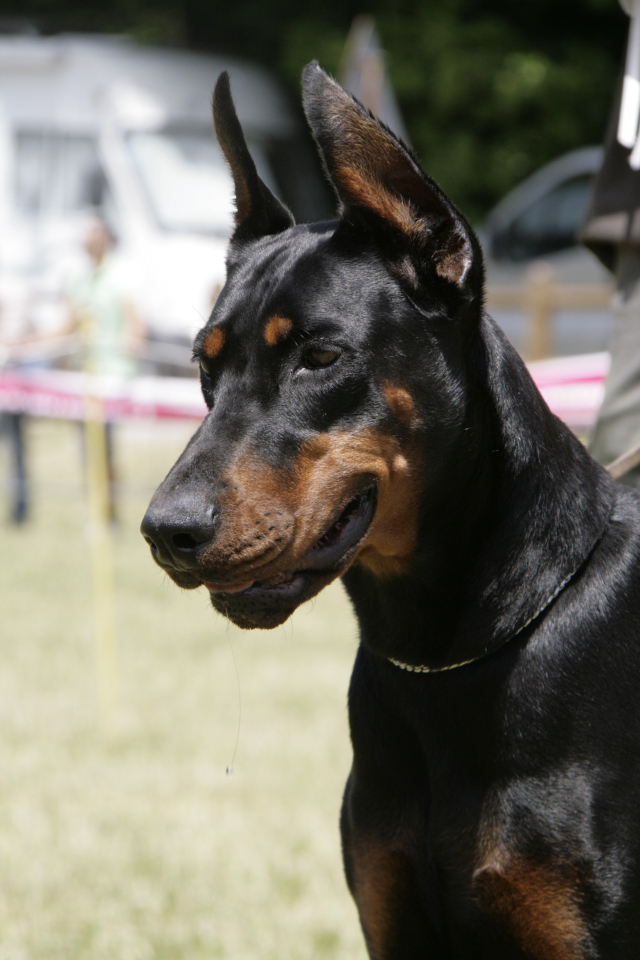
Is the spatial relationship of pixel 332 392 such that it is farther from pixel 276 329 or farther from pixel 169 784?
pixel 169 784

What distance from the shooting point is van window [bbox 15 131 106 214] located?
12.5 meters

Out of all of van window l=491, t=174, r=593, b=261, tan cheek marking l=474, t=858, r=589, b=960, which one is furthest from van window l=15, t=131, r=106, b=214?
tan cheek marking l=474, t=858, r=589, b=960

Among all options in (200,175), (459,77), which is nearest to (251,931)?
(200,175)

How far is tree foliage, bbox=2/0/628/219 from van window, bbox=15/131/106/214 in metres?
4.08

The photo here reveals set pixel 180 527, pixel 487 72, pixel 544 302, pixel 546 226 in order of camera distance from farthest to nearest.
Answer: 1. pixel 487 72
2. pixel 546 226
3. pixel 544 302
4. pixel 180 527

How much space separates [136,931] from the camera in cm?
321

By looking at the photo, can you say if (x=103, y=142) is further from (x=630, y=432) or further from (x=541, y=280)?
(x=630, y=432)

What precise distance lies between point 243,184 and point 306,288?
0.50m

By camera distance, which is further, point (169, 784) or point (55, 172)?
point (55, 172)

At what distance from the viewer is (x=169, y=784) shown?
14.2 ft

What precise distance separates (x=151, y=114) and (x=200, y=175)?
86cm

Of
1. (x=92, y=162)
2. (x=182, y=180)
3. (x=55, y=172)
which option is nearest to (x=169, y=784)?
(x=182, y=180)

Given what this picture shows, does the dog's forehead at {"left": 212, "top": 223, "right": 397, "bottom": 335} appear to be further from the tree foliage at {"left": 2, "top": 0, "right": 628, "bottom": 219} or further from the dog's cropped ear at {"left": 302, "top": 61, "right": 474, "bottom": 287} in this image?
the tree foliage at {"left": 2, "top": 0, "right": 628, "bottom": 219}

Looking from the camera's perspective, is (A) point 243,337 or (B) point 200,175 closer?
(A) point 243,337
